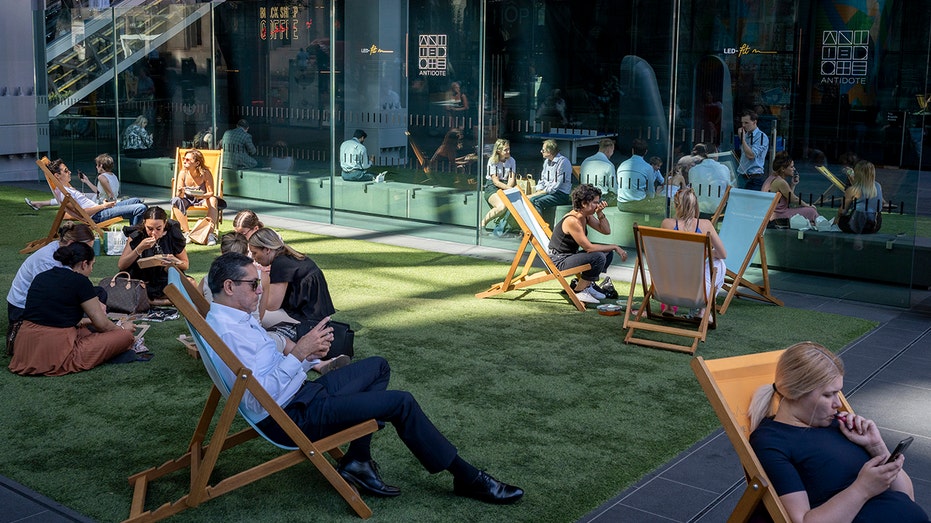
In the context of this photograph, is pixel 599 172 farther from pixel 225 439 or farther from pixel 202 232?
pixel 225 439

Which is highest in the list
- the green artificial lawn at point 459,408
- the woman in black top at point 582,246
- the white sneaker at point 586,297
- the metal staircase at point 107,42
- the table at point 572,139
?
the metal staircase at point 107,42

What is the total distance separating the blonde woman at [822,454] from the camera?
3248 millimetres

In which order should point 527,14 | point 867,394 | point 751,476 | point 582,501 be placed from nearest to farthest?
point 751,476
point 582,501
point 867,394
point 527,14

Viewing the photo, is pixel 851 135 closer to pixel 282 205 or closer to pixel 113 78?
pixel 282 205

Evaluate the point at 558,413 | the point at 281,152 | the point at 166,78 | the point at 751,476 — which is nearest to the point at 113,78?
the point at 166,78

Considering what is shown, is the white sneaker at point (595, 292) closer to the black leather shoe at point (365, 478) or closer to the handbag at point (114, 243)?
the black leather shoe at point (365, 478)

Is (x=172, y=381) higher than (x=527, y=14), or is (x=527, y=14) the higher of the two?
(x=527, y=14)

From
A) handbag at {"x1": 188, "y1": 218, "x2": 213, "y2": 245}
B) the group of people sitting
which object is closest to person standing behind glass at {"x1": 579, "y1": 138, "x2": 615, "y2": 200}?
handbag at {"x1": 188, "y1": 218, "x2": 213, "y2": 245}

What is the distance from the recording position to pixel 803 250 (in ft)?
31.4

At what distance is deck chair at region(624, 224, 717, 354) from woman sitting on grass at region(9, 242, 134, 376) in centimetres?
351

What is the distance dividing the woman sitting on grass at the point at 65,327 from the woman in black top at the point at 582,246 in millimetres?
3624

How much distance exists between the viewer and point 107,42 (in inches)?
608

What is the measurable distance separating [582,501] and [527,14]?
7359 mm

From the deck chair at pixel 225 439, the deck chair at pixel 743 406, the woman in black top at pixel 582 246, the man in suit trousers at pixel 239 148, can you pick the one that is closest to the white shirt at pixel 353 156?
the man in suit trousers at pixel 239 148
